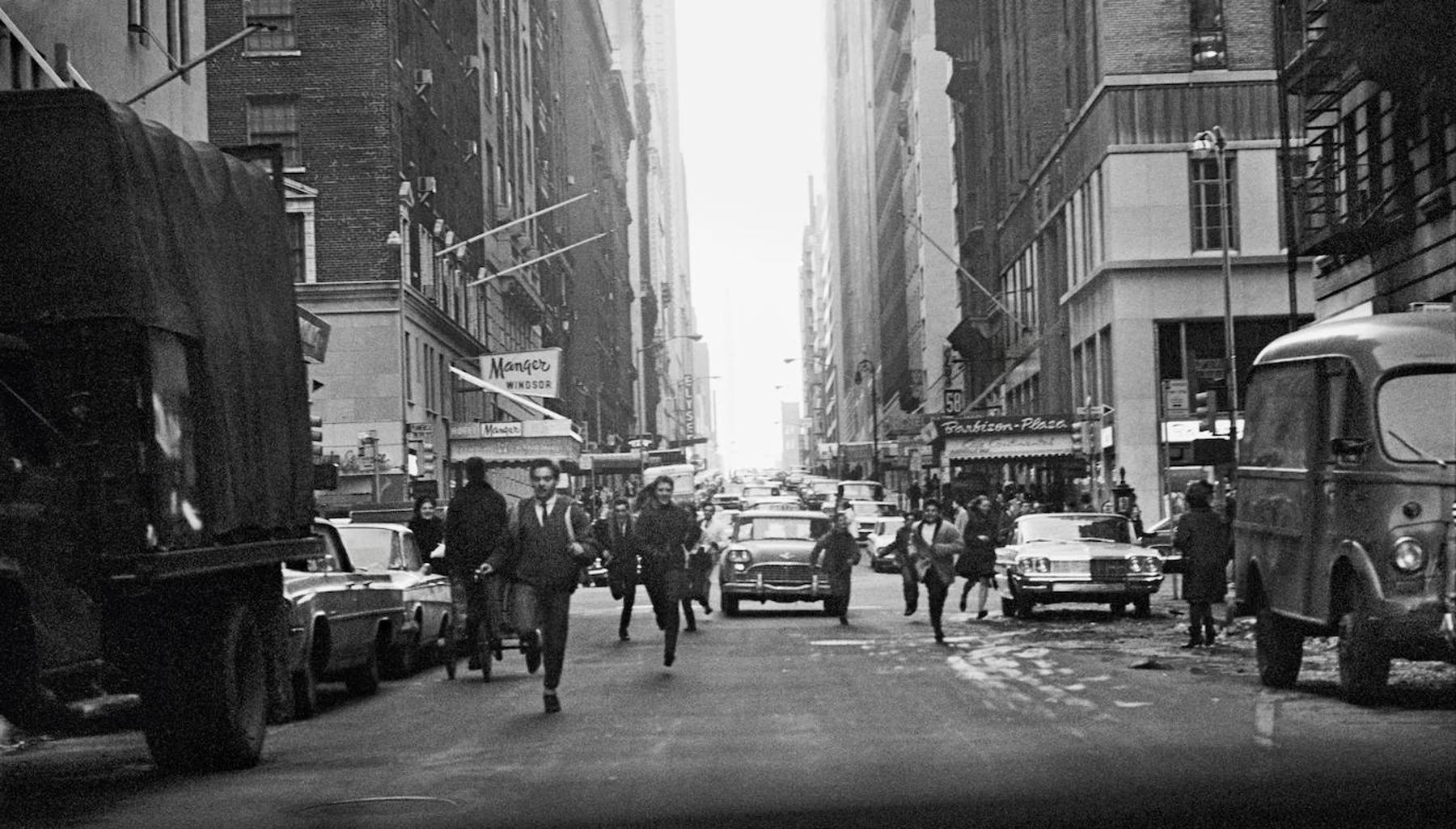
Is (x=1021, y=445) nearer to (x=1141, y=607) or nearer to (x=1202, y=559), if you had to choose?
(x=1141, y=607)

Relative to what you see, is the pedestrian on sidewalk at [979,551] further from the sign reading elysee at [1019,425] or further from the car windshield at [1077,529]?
the sign reading elysee at [1019,425]

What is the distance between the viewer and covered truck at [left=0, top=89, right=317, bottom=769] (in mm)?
9719

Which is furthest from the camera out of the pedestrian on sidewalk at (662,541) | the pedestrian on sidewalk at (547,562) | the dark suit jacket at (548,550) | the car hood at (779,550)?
the car hood at (779,550)

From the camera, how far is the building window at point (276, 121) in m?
51.2

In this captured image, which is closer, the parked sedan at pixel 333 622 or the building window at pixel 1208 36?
the parked sedan at pixel 333 622

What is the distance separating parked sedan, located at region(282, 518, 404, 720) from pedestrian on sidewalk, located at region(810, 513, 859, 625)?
10.7m

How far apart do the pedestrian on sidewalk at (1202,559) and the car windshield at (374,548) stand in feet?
26.5

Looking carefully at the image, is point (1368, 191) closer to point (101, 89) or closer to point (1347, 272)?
point (1347, 272)

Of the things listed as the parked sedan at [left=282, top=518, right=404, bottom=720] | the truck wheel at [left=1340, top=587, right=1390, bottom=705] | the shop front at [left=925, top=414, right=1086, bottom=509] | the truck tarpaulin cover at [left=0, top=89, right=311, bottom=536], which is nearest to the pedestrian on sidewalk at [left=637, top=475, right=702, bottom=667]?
the parked sedan at [left=282, top=518, right=404, bottom=720]

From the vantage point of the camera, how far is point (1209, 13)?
167ft

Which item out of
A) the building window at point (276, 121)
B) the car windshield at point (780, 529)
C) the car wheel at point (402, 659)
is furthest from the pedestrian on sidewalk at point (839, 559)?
the building window at point (276, 121)

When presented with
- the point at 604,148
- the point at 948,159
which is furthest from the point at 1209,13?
the point at 604,148

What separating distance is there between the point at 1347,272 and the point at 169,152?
26.8m

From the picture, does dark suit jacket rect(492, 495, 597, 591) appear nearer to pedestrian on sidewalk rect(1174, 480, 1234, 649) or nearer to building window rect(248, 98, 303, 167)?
pedestrian on sidewalk rect(1174, 480, 1234, 649)
